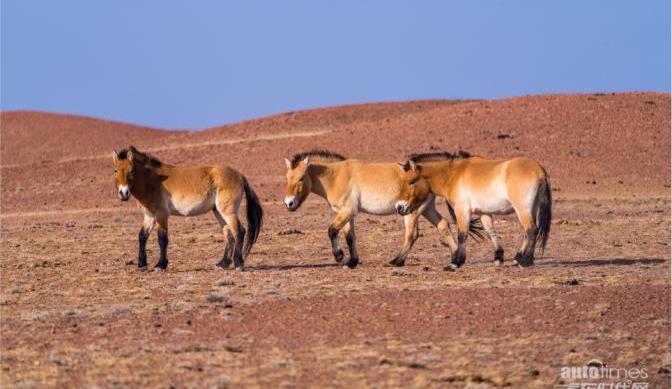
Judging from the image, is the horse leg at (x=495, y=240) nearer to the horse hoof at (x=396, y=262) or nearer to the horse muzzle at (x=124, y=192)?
the horse hoof at (x=396, y=262)

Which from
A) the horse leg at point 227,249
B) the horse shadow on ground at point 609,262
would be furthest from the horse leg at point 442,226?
the horse leg at point 227,249

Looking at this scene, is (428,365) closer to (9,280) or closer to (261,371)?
(261,371)

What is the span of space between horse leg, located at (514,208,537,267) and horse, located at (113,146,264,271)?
13.0ft

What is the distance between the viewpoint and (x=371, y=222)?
90.2 ft

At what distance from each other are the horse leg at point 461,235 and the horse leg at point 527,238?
79cm

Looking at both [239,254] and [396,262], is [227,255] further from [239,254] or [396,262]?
[396,262]

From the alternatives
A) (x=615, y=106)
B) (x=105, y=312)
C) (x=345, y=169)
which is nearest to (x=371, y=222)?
(x=345, y=169)

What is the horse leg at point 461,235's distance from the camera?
666 inches

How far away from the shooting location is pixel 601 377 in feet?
32.0

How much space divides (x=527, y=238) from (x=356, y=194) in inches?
110

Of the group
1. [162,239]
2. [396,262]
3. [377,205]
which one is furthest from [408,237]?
[162,239]

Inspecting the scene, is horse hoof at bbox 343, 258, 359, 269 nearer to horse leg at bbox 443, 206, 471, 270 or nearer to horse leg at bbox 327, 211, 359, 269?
horse leg at bbox 327, 211, 359, 269

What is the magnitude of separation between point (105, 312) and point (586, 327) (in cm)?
524

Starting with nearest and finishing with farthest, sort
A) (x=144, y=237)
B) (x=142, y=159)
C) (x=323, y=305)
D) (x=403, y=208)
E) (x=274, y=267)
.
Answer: (x=323, y=305) → (x=403, y=208) → (x=144, y=237) → (x=142, y=159) → (x=274, y=267)
